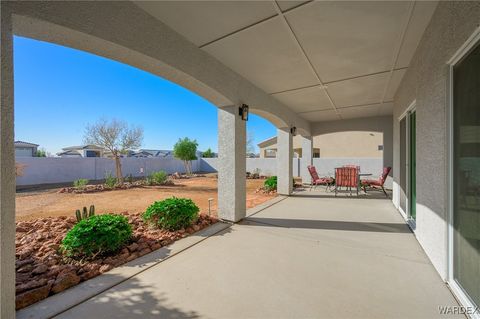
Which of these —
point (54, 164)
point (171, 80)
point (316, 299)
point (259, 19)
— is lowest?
point (316, 299)

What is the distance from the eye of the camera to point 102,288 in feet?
6.86

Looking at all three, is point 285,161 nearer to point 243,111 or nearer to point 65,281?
point 243,111

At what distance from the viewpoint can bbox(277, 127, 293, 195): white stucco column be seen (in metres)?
7.35

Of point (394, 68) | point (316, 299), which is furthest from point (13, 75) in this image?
point (394, 68)

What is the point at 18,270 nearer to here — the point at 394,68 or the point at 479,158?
the point at 479,158

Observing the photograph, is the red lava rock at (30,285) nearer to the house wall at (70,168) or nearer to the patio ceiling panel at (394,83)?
the patio ceiling panel at (394,83)

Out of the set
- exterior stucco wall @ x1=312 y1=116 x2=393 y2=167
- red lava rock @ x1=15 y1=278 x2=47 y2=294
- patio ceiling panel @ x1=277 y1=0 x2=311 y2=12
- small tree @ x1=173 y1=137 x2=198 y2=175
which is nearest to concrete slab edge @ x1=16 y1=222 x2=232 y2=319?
red lava rock @ x1=15 y1=278 x2=47 y2=294

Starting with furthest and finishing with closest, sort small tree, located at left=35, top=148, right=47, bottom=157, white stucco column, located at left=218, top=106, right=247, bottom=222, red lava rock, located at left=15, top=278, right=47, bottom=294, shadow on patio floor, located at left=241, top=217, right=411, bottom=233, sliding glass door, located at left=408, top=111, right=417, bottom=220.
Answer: small tree, located at left=35, top=148, right=47, bottom=157 → white stucco column, located at left=218, top=106, right=247, bottom=222 → sliding glass door, located at left=408, top=111, right=417, bottom=220 → shadow on patio floor, located at left=241, top=217, right=411, bottom=233 → red lava rock, located at left=15, top=278, right=47, bottom=294

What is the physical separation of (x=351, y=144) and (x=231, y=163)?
20618 millimetres

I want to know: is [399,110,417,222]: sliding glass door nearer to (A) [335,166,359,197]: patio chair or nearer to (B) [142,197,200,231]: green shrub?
(A) [335,166,359,197]: patio chair

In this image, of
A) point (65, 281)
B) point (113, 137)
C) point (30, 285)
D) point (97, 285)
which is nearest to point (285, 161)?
point (97, 285)

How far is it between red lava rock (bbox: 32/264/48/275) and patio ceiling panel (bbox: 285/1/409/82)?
12.1ft

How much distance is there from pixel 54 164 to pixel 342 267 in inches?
670

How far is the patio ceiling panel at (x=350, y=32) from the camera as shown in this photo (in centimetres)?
243
